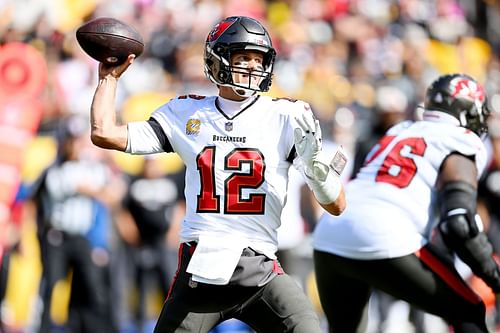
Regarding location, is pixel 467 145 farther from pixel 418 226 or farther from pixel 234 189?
pixel 234 189

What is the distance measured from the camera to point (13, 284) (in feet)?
28.0

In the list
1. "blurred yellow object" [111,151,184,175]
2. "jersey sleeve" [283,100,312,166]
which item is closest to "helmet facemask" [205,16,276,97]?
"jersey sleeve" [283,100,312,166]

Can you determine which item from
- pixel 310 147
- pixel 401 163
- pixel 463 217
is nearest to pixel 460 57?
pixel 401 163

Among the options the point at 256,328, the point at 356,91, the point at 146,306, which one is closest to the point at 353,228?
the point at 256,328

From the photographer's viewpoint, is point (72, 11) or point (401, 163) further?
point (72, 11)

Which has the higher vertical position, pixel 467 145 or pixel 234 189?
pixel 234 189

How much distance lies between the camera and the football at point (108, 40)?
410 cm

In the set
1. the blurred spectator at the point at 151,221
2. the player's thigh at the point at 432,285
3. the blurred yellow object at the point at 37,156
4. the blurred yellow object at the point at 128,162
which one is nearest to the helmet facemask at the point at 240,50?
the player's thigh at the point at 432,285

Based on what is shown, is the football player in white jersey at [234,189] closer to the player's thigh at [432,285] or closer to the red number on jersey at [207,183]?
the red number on jersey at [207,183]

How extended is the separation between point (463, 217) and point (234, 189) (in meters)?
1.41

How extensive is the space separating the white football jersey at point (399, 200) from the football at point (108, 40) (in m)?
1.58

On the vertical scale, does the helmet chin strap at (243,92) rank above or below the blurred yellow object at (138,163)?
above

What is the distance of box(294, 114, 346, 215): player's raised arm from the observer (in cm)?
382

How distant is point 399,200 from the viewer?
5.09m
